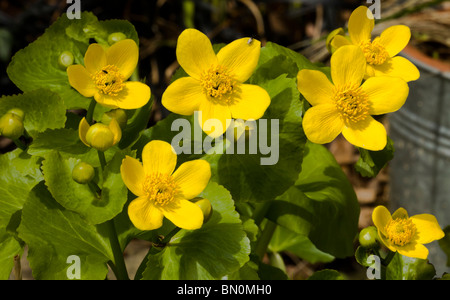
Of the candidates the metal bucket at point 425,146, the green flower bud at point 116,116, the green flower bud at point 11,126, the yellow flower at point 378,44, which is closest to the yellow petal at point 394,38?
the yellow flower at point 378,44

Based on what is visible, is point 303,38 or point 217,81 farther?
point 303,38

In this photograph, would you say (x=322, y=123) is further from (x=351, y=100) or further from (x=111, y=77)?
(x=111, y=77)

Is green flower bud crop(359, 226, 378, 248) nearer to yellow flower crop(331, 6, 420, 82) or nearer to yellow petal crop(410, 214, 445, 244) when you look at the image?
yellow petal crop(410, 214, 445, 244)

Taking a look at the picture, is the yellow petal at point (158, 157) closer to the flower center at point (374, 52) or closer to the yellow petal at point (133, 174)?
the yellow petal at point (133, 174)

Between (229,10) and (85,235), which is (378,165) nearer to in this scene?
(85,235)

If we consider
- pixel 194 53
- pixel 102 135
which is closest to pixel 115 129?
pixel 102 135

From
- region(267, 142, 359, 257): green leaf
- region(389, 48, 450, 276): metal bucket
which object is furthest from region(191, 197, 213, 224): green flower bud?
region(389, 48, 450, 276): metal bucket
